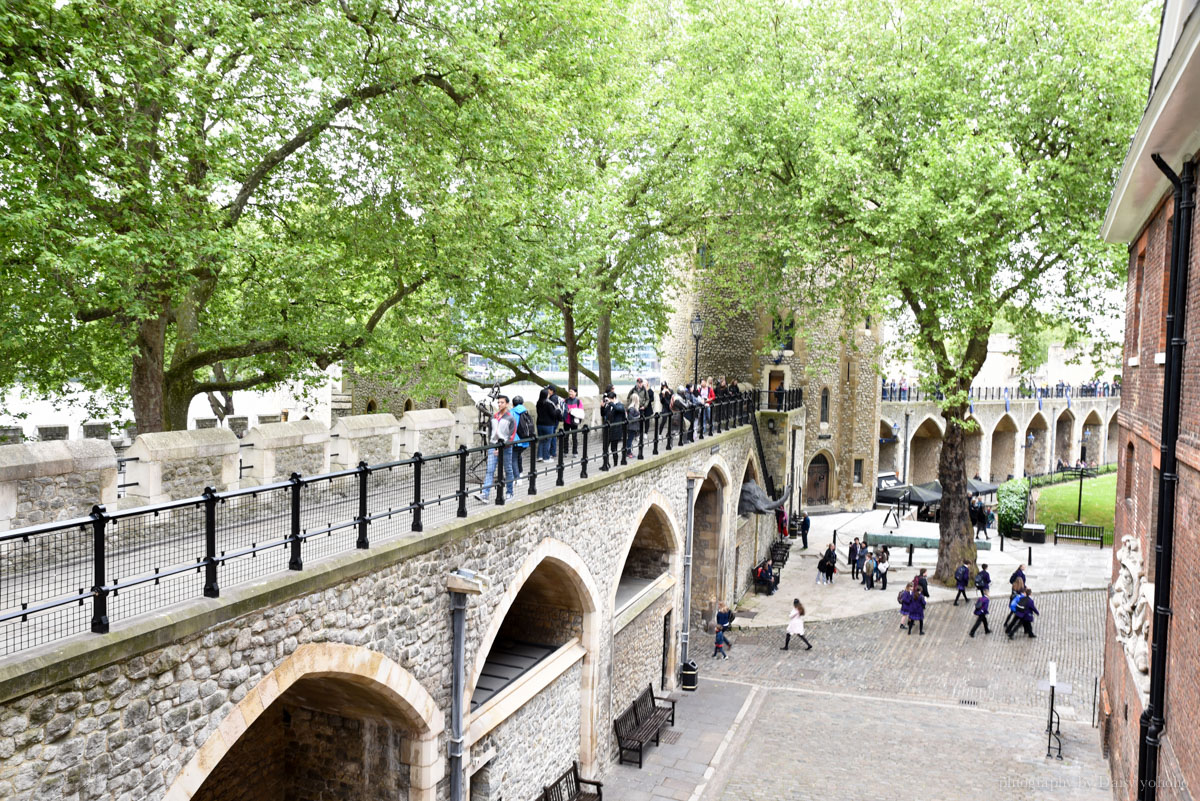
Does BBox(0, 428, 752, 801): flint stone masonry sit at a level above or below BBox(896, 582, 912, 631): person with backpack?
above

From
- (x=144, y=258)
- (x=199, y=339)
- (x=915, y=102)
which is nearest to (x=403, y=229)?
(x=199, y=339)

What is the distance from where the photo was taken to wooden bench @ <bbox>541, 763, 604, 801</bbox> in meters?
12.8

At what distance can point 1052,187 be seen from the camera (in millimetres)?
19922

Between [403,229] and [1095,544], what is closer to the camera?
[403,229]

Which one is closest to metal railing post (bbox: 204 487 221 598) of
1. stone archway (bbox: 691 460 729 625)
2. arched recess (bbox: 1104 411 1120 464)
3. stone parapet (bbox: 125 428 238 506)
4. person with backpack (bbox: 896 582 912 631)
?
stone parapet (bbox: 125 428 238 506)

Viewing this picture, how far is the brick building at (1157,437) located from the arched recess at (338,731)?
6826 mm

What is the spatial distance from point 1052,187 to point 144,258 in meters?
18.3

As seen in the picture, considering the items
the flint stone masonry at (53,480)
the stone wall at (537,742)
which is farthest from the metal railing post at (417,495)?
the stone wall at (537,742)

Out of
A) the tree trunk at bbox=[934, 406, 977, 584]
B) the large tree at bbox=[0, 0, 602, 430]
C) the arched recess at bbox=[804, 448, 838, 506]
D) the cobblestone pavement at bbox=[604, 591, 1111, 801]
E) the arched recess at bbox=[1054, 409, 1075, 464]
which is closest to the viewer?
the large tree at bbox=[0, 0, 602, 430]

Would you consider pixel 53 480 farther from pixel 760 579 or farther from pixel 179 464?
pixel 760 579

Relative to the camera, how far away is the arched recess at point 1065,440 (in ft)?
204

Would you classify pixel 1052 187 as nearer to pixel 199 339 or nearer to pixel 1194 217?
pixel 1194 217

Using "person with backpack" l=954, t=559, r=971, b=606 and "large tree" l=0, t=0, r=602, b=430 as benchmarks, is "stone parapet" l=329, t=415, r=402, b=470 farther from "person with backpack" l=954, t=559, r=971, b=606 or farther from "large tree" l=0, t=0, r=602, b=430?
"person with backpack" l=954, t=559, r=971, b=606

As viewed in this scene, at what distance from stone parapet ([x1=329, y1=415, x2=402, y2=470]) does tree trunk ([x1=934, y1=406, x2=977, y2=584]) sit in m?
17.3
